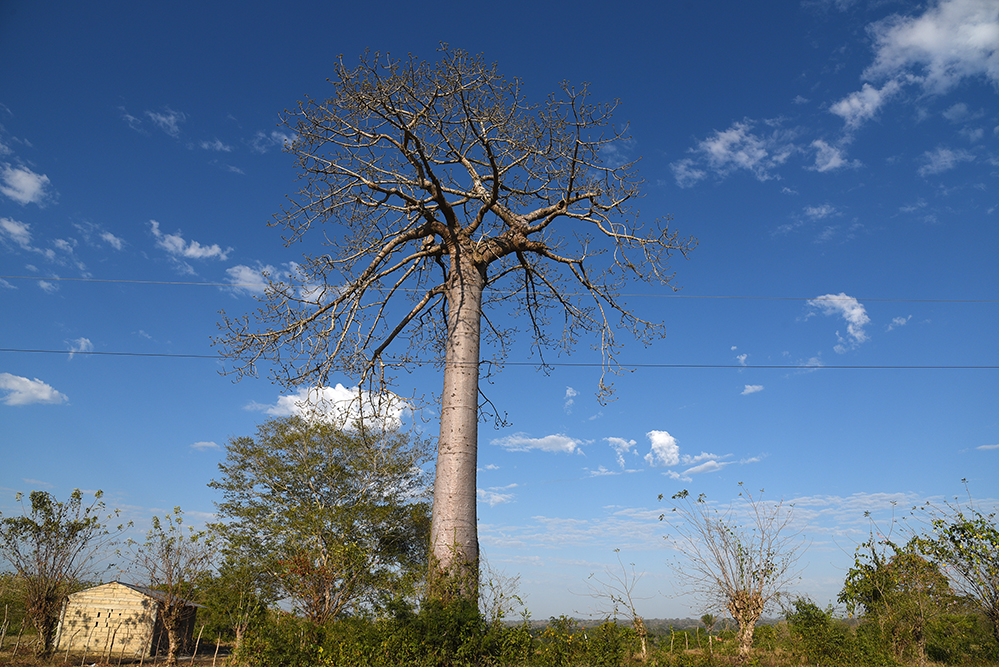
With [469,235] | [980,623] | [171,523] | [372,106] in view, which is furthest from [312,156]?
[980,623]

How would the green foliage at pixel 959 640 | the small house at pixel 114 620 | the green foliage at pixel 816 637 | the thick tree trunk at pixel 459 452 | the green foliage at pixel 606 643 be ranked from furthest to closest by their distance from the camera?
1. the small house at pixel 114 620
2. the green foliage at pixel 959 640
3. the green foliage at pixel 816 637
4. the green foliage at pixel 606 643
5. the thick tree trunk at pixel 459 452

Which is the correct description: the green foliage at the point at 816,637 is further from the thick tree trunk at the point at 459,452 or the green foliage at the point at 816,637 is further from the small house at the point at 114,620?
the small house at the point at 114,620

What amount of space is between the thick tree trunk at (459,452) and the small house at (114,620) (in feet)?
63.3

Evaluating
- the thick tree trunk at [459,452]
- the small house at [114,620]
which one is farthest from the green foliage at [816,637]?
the small house at [114,620]

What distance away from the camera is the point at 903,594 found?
10234 millimetres

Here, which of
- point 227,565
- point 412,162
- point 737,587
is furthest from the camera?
point 227,565

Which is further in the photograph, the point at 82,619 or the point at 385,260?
the point at 82,619

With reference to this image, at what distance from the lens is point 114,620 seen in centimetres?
1958

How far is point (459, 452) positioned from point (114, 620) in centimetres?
2151

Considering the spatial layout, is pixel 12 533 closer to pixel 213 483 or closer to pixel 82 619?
pixel 213 483

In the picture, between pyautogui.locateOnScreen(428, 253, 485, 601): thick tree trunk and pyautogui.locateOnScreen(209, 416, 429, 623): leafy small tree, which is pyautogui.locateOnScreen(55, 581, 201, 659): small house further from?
pyautogui.locateOnScreen(428, 253, 485, 601): thick tree trunk

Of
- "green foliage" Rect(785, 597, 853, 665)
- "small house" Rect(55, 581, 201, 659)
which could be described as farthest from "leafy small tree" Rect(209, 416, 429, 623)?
"green foliage" Rect(785, 597, 853, 665)

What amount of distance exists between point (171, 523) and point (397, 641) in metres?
12.4

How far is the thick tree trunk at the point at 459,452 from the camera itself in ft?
16.2
